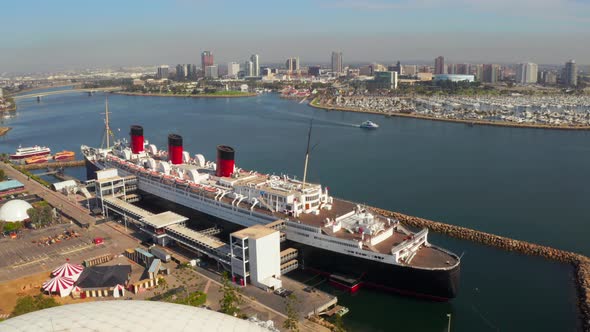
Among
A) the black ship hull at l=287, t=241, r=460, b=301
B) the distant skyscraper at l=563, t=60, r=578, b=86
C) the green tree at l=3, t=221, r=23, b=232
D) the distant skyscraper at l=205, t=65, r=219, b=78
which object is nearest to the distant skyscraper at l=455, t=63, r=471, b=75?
the distant skyscraper at l=563, t=60, r=578, b=86

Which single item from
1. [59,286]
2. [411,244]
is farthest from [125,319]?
[411,244]

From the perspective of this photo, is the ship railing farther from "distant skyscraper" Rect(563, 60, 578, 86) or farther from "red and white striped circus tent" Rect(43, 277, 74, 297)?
"distant skyscraper" Rect(563, 60, 578, 86)

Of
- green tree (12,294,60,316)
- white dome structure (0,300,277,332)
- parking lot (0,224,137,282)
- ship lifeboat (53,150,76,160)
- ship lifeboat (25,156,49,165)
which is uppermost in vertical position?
white dome structure (0,300,277,332)

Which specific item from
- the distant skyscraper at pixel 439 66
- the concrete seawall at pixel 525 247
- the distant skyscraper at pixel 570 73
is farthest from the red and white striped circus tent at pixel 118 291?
the distant skyscraper at pixel 439 66

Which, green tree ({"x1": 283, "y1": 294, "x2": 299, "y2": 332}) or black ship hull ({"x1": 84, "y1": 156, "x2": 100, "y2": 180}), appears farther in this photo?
black ship hull ({"x1": 84, "y1": 156, "x2": 100, "y2": 180})

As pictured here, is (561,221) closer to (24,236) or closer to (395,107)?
(24,236)

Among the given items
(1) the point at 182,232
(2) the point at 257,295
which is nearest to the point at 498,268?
(2) the point at 257,295
